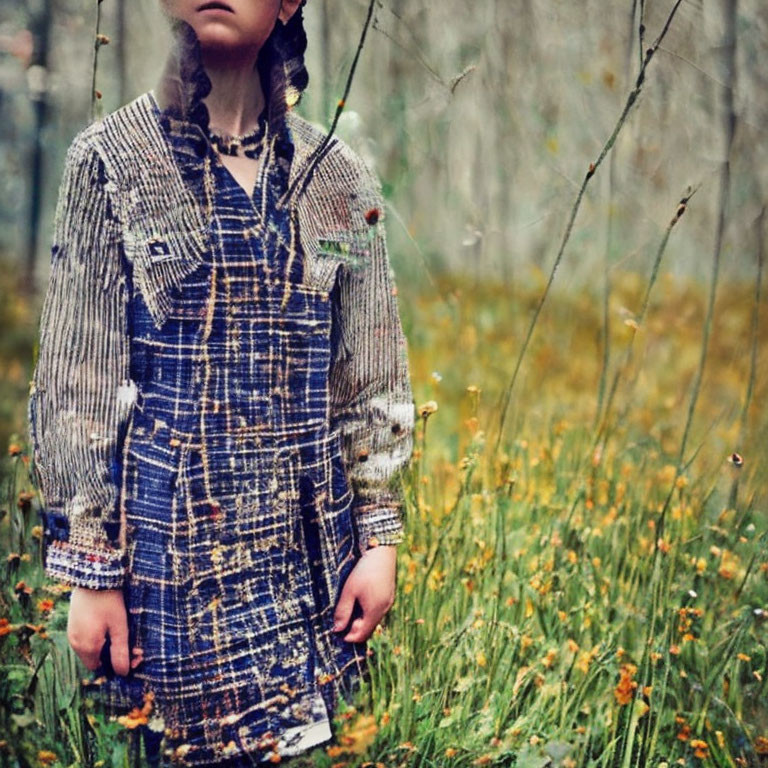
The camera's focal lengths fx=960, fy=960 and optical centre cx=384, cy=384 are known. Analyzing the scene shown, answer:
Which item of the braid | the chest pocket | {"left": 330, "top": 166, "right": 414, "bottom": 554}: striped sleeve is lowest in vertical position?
{"left": 330, "top": 166, "right": 414, "bottom": 554}: striped sleeve

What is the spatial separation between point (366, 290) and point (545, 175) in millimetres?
713

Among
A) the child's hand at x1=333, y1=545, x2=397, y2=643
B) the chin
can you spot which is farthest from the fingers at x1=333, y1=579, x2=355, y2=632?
the chin

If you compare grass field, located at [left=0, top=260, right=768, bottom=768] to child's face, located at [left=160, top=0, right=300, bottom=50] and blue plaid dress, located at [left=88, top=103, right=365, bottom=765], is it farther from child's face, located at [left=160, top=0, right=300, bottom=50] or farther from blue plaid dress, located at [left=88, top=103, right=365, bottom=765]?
child's face, located at [left=160, top=0, right=300, bottom=50]

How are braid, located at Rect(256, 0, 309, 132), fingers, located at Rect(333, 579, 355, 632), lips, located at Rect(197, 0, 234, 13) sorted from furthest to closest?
fingers, located at Rect(333, 579, 355, 632)
braid, located at Rect(256, 0, 309, 132)
lips, located at Rect(197, 0, 234, 13)

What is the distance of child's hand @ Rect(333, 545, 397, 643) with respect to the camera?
1971 mm

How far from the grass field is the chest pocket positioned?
29 centimetres

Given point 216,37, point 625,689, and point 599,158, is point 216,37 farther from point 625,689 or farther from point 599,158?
point 625,689

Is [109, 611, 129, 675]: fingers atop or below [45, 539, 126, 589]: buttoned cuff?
below

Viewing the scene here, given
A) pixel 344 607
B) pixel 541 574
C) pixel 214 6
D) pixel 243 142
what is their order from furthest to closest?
pixel 541 574
pixel 344 607
pixel 243 142
pixel 214 6

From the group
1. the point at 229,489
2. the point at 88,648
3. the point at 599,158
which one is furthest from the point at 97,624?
the point at 599,158

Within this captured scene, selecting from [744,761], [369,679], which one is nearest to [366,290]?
[369,679]

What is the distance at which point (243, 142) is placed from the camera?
1.83 m

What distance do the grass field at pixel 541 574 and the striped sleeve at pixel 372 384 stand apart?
89mm

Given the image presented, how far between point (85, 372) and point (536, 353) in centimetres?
140
